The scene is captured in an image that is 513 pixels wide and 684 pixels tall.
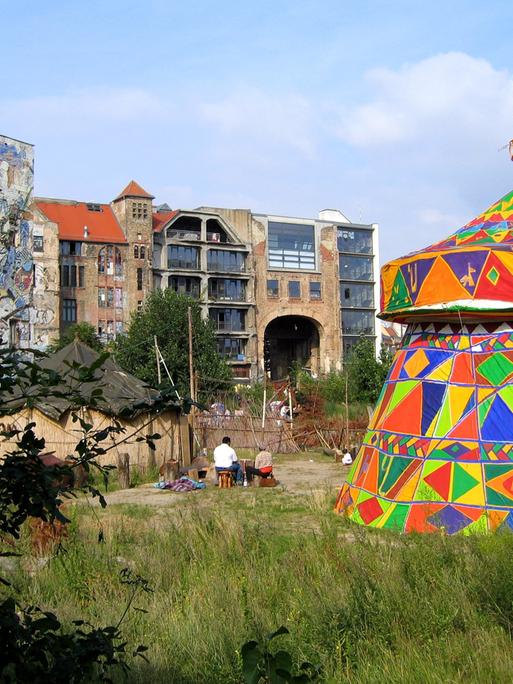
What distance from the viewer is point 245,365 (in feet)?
196

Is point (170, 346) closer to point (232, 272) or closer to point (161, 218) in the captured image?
point (232, 272)

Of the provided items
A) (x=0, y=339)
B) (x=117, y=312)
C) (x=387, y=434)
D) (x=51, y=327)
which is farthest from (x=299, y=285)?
(x=0, y=339)

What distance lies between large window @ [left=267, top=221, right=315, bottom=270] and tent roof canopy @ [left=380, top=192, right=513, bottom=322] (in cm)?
5081

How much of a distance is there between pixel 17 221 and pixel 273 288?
23366 mm

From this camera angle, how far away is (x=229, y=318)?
196 ft

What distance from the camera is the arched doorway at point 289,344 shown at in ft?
217

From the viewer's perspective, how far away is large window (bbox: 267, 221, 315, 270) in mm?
63188

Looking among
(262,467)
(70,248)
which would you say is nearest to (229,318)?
(70,248)

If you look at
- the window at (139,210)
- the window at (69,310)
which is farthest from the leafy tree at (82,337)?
the window at (139,210)

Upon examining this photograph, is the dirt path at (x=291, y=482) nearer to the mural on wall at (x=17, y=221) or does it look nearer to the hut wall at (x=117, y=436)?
the hut wall at (x=117, y=436)

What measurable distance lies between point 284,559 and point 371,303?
197 feet

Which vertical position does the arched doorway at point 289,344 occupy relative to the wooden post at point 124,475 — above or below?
above

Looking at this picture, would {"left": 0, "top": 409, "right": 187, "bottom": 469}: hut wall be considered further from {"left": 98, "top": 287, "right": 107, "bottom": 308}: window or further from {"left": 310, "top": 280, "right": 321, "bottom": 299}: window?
{"left": 310, "top": 280, "right": 321, "bottom": 299}: window

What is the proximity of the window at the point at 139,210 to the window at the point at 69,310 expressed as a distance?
728cm
